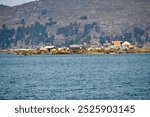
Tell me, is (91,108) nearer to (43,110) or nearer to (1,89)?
(43,110)

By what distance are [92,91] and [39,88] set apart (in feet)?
23.9

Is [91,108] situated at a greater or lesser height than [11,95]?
greater

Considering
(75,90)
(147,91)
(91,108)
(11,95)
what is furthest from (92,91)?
(91,108)

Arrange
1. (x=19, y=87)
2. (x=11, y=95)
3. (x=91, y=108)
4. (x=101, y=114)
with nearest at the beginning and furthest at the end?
1. (x=101, y=114)
2. (x=91, y=108)
3. (x=11, y=95)
4. (x=19, y=87)

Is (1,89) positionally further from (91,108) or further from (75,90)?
(91,108)

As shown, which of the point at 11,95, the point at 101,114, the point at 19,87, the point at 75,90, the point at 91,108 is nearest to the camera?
the point at 101,114

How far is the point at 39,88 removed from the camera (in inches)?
1918

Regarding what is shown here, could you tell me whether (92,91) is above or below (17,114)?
below

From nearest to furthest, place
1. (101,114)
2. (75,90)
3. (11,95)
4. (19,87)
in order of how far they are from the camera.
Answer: (101,114)
(11,95)
(75,90)
(19,87)

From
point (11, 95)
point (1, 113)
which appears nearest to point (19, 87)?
point (11, 95)

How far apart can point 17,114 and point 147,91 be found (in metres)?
23.5

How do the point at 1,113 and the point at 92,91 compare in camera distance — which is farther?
the point at 92,91

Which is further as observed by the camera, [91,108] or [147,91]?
[147,91]

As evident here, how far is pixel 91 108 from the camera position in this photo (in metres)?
24.0
